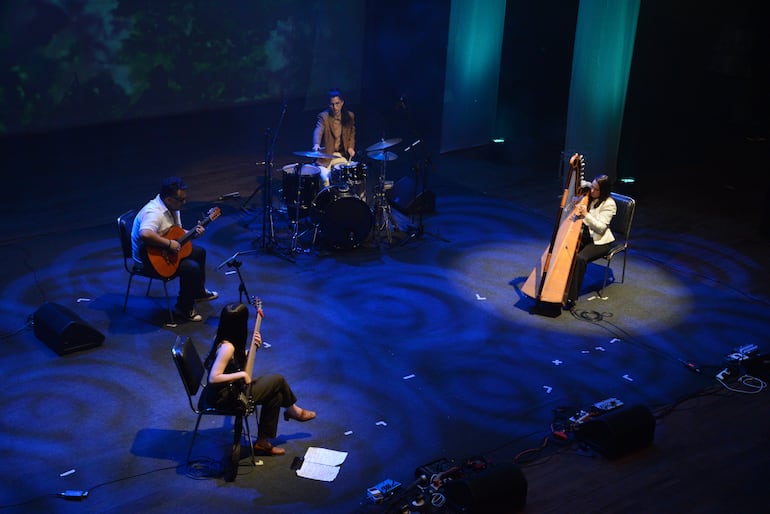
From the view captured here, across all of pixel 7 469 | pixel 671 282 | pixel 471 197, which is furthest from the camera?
pixel 471 197

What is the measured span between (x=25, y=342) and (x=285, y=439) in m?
2.46

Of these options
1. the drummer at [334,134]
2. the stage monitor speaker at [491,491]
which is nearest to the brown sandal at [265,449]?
the stage monitor speaker at [491,491]

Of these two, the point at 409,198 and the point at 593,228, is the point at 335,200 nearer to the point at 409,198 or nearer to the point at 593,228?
the point at 409,198

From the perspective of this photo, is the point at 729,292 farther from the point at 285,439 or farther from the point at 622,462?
the point at 285,439

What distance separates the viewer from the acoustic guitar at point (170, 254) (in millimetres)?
7102

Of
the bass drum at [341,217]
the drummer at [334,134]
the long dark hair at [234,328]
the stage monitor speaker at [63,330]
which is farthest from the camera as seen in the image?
the drummer at [334,134]

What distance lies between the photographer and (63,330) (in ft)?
21.8

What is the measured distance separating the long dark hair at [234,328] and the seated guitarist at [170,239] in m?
1.91

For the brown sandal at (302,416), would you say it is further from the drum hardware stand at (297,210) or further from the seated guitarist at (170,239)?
the drum hardware stand at (297,210)

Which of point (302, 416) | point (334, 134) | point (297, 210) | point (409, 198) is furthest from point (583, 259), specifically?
point (334, 134)

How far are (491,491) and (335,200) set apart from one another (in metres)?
4.06

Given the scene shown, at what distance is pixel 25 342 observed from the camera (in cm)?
687

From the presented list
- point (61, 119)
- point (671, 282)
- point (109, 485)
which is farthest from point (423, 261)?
point (61, 119)

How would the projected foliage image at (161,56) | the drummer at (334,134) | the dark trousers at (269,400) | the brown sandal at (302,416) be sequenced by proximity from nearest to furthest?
the dark trousers at (269,400) < the brown sandal at (302,416) < the drummer at (334,134) < the projected foliage image at (161,56)
